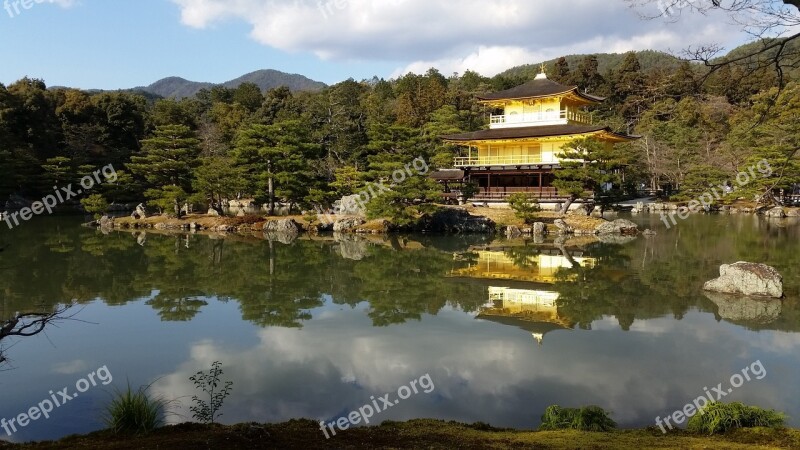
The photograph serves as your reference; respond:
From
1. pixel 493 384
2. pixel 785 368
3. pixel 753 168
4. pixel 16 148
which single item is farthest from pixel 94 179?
pixel 753 168

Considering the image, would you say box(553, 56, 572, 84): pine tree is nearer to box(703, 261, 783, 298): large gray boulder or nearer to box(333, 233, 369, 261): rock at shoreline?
box(333, 233, 369, 261): rock at shoreline

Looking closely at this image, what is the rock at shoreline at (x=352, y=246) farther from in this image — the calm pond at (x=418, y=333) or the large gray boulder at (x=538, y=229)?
the large gray boulder at (x=538, y=229)

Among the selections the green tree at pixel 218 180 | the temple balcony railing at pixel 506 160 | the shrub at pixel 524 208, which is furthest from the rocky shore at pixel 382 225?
the temple balcony railing at pixel 506 160

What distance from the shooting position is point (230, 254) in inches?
658

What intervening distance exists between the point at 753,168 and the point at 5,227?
36.4 meters

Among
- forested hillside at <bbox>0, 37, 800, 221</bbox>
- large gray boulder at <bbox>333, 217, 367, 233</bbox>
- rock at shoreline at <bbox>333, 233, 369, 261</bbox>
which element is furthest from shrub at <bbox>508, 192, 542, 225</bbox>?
large gray boulder at <bbox>333, 217, 367, 233</bbox>

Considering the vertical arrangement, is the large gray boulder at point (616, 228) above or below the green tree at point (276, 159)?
below

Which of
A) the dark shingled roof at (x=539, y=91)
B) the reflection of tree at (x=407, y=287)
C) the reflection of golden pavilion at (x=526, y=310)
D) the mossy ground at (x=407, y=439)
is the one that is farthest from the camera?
the dark shingled roof at (x=539, y=91)

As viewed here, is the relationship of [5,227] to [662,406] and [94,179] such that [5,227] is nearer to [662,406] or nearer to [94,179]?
[94,179]

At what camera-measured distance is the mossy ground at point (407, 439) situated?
3.55 meters

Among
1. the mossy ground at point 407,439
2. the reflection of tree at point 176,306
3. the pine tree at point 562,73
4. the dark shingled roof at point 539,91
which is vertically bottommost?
the reflection of tree at point 176,306

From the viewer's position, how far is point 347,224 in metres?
23.0

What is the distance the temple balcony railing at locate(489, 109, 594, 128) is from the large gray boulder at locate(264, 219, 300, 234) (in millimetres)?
12223

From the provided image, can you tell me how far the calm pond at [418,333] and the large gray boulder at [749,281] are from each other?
415 mm
